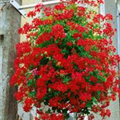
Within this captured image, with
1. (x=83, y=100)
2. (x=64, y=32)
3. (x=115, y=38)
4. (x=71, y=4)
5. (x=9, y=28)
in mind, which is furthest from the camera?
(x=115, y=38)

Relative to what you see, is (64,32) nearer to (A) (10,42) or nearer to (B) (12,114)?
(A) (10,42)

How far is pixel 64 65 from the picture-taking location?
462 centimetres

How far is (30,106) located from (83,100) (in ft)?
2.62

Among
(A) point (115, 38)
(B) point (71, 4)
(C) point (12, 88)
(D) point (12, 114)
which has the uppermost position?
(A) point (115, 38)

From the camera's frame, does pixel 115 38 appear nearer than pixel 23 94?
No

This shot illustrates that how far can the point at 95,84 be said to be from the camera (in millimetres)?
4777

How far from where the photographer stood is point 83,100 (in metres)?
4.53

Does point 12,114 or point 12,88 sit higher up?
point 12,88

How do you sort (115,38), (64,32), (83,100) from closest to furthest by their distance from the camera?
(83,100), (64,32), (115,38)

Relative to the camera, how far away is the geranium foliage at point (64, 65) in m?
4.63

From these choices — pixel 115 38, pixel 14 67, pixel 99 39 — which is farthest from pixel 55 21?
pixel 115 38

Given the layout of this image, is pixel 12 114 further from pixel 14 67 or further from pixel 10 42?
pixel 10 42

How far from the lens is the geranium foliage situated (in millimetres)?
4629

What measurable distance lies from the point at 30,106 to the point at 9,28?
143 centimetres
